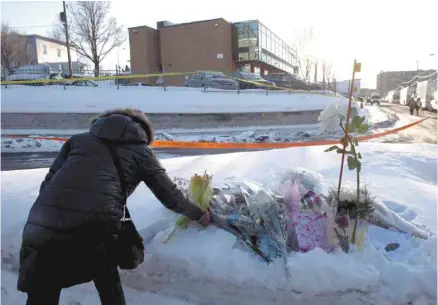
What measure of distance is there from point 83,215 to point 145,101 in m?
14.4

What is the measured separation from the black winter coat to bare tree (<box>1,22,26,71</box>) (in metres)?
39.4

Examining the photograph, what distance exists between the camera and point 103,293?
6.27 ft

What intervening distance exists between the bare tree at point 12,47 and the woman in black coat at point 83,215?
3943 cm

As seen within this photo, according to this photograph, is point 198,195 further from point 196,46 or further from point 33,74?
point 196,46

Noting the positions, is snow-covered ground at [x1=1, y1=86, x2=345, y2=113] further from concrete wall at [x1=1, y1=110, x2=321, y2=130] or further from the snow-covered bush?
the snow-covered bush

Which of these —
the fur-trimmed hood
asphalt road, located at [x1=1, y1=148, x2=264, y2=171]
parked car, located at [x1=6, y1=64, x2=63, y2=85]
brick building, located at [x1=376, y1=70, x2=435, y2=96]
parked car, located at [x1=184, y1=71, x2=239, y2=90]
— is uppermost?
brick building, located at [x1=376, y1=70, x2=435, y2=96]

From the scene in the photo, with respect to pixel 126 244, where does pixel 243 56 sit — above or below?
above

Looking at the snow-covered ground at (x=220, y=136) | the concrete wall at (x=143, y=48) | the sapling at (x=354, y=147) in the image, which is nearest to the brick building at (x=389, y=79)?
the concrete wall at (x=143, y=48)

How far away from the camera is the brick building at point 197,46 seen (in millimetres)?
33750

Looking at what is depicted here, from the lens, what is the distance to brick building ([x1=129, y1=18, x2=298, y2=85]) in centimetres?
3375

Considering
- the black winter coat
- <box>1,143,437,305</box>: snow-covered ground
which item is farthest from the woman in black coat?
<box>1,143,437,305</box>: snow-covered ground

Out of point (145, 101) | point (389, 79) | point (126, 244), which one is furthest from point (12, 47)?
point (389, 79)

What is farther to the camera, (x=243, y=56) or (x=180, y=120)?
(x=243, y=56)

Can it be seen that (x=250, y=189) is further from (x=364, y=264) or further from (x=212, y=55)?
(x=212, y=55)
